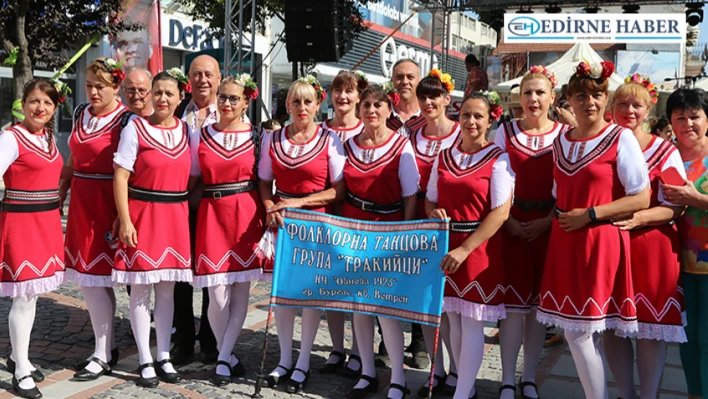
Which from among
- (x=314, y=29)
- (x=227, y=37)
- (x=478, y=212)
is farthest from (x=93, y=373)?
(x=227, y=37)

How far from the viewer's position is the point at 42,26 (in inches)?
448

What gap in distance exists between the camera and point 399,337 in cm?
438

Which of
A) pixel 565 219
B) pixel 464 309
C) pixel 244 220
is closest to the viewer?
pixel 565 219

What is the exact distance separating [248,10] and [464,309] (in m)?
13.3

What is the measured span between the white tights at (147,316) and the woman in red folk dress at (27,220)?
1.67 feet

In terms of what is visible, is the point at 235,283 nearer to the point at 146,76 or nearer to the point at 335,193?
the point at 335,193

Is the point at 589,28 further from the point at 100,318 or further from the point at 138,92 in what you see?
the point at 100,318

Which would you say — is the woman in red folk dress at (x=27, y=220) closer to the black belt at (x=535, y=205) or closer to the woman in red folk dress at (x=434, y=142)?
the woman in red folk dress at (x=434, y=142)

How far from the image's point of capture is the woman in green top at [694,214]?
378 centimetres

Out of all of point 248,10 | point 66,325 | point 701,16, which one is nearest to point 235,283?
point 66,325

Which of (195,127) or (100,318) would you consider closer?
(100,318)

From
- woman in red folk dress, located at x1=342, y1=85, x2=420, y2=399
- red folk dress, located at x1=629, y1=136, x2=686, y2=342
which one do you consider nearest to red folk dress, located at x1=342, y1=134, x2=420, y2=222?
woman in red folk dress, located at x1=342, y1=85, x2=420, y2=399

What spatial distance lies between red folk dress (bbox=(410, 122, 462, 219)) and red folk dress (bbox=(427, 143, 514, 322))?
0.50 metres

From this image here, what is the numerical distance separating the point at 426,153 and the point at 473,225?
0.79 m
